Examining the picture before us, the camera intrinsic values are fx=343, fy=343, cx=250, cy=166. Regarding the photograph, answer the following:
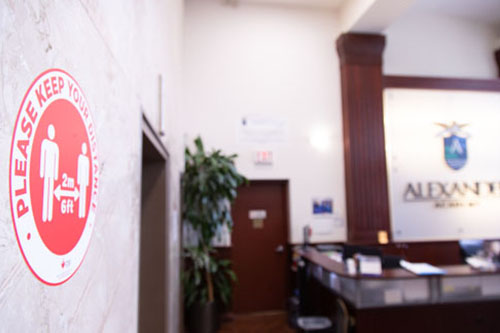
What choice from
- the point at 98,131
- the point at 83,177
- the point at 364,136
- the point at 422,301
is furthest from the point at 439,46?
the point at 83,177

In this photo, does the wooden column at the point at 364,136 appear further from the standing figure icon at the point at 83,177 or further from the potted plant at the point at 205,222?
the standing figure icon at the point at 83,177

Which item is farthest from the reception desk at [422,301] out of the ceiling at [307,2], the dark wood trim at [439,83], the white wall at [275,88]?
the ceiling at [307,2]

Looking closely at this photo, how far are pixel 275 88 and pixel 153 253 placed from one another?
140 inches

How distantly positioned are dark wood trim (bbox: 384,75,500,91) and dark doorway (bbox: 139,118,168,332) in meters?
4.36

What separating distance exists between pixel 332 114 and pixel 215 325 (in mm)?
3526

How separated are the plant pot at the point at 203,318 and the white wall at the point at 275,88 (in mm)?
1602

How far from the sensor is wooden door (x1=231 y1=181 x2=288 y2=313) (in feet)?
16.8

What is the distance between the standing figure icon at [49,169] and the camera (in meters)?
0.61

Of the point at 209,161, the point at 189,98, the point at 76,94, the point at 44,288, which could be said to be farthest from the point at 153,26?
the point at 189,98

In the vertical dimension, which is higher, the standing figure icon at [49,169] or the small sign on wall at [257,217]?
the standing figure icon at [49,169]

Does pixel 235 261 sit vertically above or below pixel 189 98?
below

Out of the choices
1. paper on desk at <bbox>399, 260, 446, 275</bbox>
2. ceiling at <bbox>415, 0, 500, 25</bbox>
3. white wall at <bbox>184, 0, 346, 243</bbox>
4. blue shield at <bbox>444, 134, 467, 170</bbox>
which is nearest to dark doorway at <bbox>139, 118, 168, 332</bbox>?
paper on desk at <bbox>399, 260, 446, 275</bbox>

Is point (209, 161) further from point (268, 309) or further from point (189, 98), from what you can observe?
point (268, 309)

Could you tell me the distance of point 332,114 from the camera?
5.48 m
